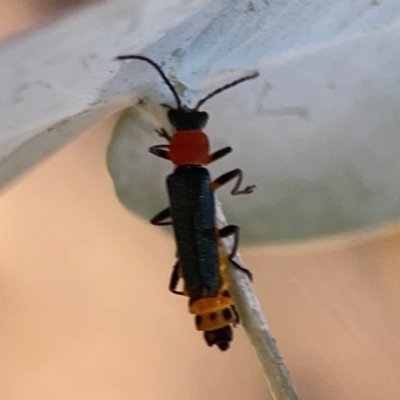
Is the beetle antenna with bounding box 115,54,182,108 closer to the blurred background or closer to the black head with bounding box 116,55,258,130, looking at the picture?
the black head with bounding box 116,55,258,130

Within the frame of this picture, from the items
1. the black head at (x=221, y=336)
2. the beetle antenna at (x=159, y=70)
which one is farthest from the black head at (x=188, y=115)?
the black head at (x=221, y=336)

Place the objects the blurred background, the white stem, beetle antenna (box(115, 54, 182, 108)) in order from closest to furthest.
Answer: beetle antenna (box(115, 54, 182, 108)) < the white stem < the blurred background

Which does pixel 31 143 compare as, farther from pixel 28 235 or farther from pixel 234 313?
pixel 28 235

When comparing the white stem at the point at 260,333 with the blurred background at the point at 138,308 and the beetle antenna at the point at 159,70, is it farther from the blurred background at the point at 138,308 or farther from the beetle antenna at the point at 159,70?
the blurred background at the point at 138,308

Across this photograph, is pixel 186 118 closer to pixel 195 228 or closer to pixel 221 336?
pixel 195 228

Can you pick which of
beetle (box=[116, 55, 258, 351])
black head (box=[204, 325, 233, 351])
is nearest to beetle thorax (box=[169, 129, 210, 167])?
beetle (box=[116, 55, 258, 351])

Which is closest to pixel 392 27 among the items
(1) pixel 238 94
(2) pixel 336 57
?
(2) pixel 336 57

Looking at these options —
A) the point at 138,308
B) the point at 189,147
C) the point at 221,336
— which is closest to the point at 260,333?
the point at 221,336
